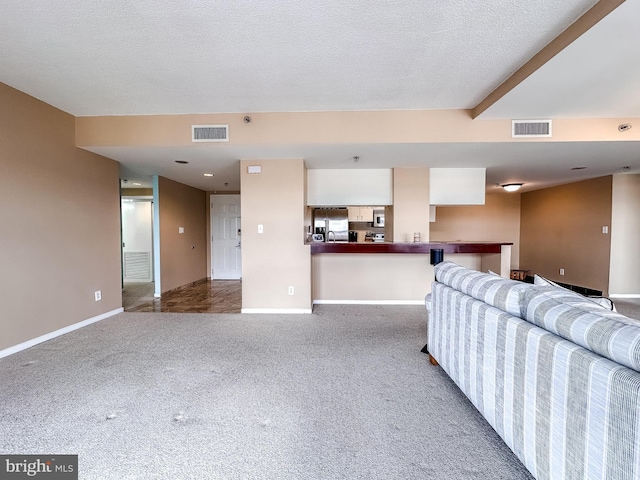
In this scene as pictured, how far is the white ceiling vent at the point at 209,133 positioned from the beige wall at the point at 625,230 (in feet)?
20.9

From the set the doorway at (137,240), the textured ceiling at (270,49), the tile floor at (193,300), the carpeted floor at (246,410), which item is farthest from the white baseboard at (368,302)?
the doorway at (137,240)

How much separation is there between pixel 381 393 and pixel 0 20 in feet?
11.6

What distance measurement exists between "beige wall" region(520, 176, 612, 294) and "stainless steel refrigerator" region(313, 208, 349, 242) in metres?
4.33

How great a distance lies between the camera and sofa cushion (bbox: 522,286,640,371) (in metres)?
0.93

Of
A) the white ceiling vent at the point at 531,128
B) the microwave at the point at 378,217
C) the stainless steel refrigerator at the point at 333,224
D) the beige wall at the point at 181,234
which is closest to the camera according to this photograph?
the white ceiling vent at the point at 531,128

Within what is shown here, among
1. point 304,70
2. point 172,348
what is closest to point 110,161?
point 172,348

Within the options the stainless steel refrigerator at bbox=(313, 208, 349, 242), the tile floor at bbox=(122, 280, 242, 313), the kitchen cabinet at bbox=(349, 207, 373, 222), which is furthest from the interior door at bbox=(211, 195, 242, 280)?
the kitchen cabinet at bbox=(349, 207, 373, 222)

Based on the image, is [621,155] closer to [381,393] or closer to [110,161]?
[381,393]

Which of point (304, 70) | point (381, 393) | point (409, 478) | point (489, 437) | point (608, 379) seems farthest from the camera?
point (304, 70)

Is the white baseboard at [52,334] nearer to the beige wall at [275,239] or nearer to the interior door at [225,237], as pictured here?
the beige wall at [275,239]

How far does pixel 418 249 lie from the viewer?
13.3ft

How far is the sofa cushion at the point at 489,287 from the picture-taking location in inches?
59.3

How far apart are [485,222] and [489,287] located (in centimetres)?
613

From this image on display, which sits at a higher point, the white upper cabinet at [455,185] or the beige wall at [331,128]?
the beige wall at [331,128]
